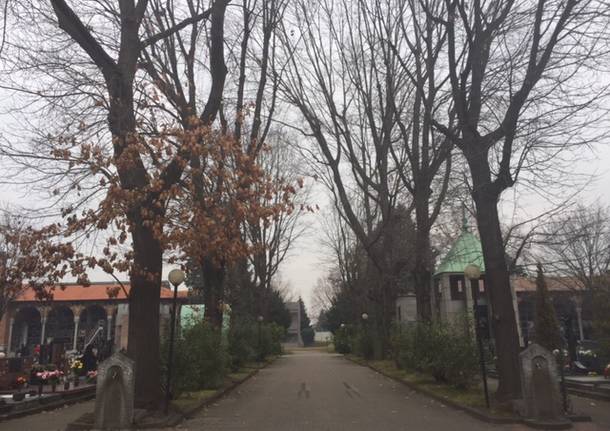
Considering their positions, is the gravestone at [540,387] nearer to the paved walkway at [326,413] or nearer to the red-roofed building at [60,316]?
the paved walkway at [326,413]

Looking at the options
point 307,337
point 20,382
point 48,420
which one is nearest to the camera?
point 48,420

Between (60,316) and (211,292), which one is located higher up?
(60,316)

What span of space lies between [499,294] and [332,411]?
14.7ft

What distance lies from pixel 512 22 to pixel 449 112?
16.4 ft

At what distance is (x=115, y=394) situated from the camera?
9.73 metres

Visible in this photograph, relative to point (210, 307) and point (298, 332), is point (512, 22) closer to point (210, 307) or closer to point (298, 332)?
point (210, 307)

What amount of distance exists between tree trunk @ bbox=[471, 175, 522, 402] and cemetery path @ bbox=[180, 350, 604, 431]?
119 cm

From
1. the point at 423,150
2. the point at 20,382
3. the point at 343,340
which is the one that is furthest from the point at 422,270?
the point at 343,340

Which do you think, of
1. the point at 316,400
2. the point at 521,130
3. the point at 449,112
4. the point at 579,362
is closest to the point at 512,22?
the point at 521,130

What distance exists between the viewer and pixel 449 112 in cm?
1722

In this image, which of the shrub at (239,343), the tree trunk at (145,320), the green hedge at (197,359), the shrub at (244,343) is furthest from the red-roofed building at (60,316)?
the tree trunk at (145,320)

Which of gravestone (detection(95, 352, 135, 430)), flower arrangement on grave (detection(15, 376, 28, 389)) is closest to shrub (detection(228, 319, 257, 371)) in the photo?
flower arrangement on grave (detection(15, 376, 28, 389))

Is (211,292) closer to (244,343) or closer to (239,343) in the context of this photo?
(239,343)

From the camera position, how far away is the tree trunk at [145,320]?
420 inches
